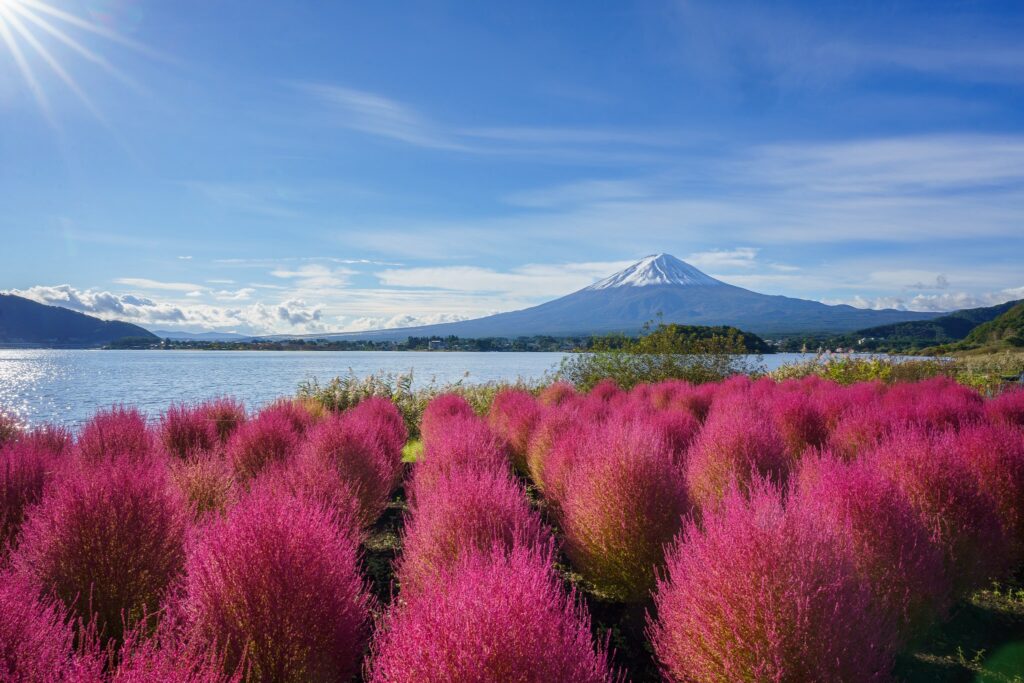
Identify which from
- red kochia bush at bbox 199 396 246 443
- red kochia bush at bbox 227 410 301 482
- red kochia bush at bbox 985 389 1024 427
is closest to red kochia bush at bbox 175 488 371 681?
red kochia bush at bbox 227 410 301 482

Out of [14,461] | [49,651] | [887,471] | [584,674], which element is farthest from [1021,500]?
[14,461]

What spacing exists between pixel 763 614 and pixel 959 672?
2.79 m

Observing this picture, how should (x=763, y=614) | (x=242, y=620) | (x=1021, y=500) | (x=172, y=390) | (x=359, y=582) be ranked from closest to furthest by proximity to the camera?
(x=763, y=614), (x=242, y=620), (x=359, y=582), (x=1021, y=500), (x=172, y=390)

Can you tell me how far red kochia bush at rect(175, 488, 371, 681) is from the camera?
3.46 meters

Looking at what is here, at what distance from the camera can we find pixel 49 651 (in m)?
2.71

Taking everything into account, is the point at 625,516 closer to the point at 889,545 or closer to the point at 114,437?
the point at 889,545

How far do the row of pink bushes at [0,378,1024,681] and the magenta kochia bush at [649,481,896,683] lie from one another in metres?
0.01

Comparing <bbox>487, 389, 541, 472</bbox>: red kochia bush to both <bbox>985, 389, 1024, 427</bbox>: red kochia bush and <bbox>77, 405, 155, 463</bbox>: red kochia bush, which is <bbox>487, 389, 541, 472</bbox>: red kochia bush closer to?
<bbox>77, 405, 155, 463</bbox>: red kochia bush

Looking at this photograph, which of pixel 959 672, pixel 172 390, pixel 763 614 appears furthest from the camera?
pixel 172 390

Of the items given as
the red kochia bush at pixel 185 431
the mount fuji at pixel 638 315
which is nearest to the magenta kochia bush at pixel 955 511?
the red kochia bush at pixel 185 431

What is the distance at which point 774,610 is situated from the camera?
3254mm

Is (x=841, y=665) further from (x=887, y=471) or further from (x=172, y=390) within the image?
(x=172, y=390)

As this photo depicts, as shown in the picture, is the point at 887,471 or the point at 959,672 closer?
the point at 959,672

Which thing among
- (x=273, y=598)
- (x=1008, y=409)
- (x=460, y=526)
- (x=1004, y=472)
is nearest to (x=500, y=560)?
(x=273, y=598)
